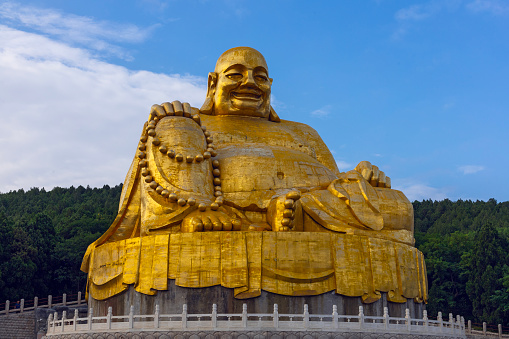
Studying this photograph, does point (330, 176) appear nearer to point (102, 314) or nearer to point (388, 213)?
point (388, 213)

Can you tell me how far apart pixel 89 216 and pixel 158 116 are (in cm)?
2429

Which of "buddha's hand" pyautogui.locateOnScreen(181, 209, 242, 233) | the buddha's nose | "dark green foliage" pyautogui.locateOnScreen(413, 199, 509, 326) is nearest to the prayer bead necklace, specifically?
"buddha's hand" pyautogui.locateOnScreen(181, 209, 242, 233)

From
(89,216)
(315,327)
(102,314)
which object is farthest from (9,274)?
(315,327)

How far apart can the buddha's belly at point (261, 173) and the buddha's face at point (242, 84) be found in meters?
1.89

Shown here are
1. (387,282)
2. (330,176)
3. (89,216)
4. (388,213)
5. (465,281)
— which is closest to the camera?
(387,282)

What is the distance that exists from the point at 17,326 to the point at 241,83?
39.4 ft

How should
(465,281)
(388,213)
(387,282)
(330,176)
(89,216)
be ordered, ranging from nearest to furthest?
(387,282)
(388,213)
(330,176)
(465,281)
(89,216)

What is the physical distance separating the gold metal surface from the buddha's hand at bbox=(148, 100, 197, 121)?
3 cm

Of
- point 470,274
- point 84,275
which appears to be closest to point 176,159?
point 84,275

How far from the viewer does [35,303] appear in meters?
24.2

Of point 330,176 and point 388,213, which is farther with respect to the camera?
point 330,176

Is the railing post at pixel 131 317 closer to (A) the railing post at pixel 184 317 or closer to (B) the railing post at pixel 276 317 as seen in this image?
(A) the railing post at pixel 184 317

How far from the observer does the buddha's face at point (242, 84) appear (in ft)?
55.3

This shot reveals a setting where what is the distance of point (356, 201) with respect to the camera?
14.4 m
